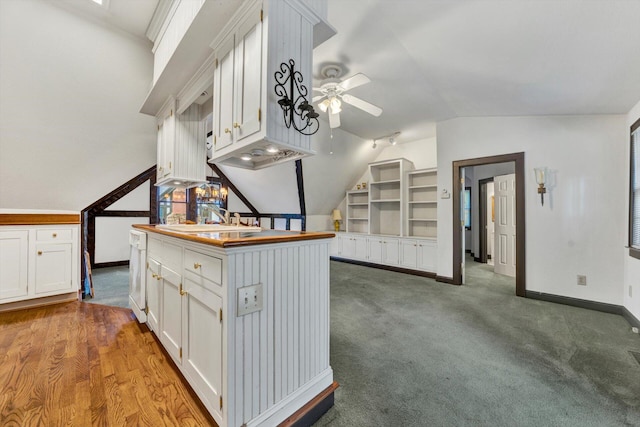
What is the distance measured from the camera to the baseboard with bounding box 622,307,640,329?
8.05ft

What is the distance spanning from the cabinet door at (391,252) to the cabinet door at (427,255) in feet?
1.46

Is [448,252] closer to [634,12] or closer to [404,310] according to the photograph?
[404,310]

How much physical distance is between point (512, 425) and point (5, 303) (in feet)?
15.3

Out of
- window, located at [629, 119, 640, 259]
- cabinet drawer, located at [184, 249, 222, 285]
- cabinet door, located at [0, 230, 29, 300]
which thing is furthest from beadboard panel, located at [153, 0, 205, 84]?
window, located at [629, 119, 640, 259]

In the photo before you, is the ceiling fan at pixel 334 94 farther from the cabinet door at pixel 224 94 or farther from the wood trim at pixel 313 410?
the wood trim at pixel 313 410

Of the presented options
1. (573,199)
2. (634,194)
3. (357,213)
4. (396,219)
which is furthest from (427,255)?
(634,194)

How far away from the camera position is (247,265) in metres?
1.14

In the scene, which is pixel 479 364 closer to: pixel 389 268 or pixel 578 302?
pixel 578 302

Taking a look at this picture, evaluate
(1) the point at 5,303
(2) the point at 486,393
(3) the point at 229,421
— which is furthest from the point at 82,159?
(2) the point at 486,393

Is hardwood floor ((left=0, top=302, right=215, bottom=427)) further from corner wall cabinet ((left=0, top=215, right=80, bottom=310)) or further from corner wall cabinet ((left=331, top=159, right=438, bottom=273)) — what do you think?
corner wall cabinet ((left=331, top=159, right=438, bottom=273))

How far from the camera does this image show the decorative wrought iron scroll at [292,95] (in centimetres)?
136

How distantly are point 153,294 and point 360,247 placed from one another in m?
4.15

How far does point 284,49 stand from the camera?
1.37 metres

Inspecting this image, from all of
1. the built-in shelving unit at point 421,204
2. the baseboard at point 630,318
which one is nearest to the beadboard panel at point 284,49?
the baseboard at point 630,318
